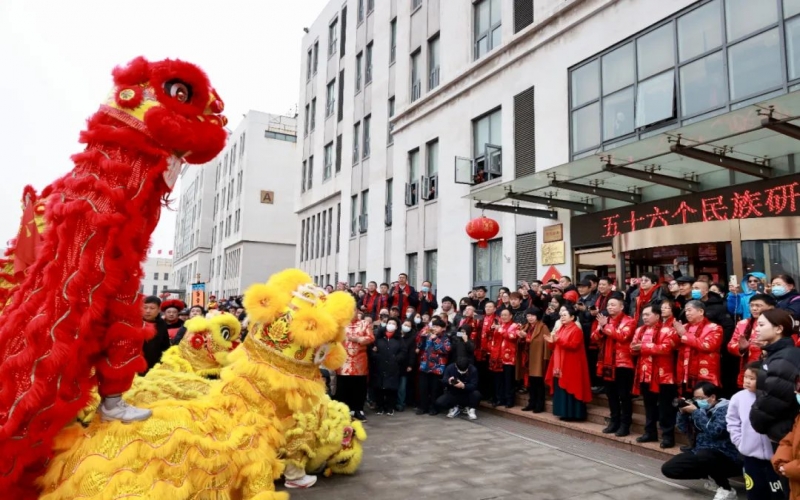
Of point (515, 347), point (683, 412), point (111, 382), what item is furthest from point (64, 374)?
point (515, 347)

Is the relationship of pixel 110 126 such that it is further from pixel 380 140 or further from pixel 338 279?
pixel 338 279

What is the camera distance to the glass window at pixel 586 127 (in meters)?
11.5

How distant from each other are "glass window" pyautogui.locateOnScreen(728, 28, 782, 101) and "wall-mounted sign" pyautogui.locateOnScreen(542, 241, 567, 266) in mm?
4428

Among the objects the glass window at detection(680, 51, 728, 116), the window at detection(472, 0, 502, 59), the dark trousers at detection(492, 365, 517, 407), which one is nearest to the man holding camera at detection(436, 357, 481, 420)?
the dark trousers at detection(492, 365, 517, 407)

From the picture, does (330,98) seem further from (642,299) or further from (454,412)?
(642,299)

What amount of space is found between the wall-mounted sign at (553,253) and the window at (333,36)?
1896 cm

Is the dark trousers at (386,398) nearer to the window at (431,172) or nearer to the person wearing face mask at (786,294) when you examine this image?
the person wearing face mask at (786,294)

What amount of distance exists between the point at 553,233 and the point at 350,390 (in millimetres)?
6232

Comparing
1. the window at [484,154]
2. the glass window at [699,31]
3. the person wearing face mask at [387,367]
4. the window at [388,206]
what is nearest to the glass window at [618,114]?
the glass window at [699,31]

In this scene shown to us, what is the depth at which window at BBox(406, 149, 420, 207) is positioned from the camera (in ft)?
59.2

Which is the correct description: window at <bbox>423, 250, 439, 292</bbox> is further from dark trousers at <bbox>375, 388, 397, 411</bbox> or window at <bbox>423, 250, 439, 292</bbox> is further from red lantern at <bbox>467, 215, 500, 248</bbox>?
dark trousers at <bbox>375, 388, 397, 411</bbox>

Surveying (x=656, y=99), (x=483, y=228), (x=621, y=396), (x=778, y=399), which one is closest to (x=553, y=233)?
(x=483, y=228)

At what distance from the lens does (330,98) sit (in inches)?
1059

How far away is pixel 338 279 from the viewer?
23.9 metres
